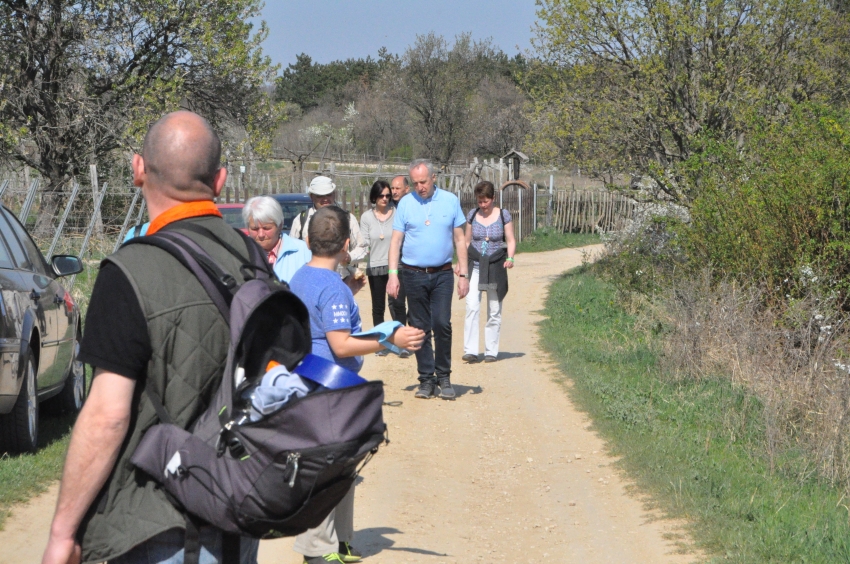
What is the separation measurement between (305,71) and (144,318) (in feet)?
267

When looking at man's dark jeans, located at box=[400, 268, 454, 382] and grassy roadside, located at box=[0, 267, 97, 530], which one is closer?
grassy roadside, located at box=[0, 267, 97, 530]

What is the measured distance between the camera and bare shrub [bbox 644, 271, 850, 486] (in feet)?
23.0

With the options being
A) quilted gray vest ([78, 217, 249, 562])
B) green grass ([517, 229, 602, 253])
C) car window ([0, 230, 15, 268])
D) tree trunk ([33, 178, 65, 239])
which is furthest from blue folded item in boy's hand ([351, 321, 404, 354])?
green grass ([517, 229, 602, 253])

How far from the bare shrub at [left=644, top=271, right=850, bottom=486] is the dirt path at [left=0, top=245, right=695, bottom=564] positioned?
4.41ft

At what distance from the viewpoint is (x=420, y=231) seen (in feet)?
28.3

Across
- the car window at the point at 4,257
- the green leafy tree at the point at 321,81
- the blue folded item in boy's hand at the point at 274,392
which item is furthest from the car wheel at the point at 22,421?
the green leafy tree at the point at 321,81

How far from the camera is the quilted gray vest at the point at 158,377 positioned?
2.25 meters

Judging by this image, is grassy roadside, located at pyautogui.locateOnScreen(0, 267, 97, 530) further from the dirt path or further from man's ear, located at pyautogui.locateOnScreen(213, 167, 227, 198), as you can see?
man's ear, located at pyautogui.locateOnScreen(213, 167, 227, 198)

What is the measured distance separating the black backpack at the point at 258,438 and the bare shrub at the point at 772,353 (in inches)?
204

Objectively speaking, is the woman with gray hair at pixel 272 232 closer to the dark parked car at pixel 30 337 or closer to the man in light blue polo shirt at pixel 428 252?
the dark parked car at pixel 30 337

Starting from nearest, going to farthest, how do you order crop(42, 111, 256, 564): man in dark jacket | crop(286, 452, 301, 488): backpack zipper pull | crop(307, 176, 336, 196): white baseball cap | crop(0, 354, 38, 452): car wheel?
crop(286, 452, 301, 488): backpack zipper pull
crop(42, 111, 256, 564): man in dark jacket
crop(0, 354, 38, 452): car wheel
crop(307, 176, 336, 196): white baseball cap

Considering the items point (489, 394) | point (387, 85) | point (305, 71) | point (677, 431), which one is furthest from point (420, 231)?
point (305, 71)

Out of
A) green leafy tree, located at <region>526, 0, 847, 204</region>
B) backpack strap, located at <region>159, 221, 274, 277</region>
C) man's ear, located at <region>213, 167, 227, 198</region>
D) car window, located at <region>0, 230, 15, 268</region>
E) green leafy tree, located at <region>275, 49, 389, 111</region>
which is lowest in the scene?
car window, located at <region>0, 230, 15, 268</region>

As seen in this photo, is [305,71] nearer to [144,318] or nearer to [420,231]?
[420,231]
